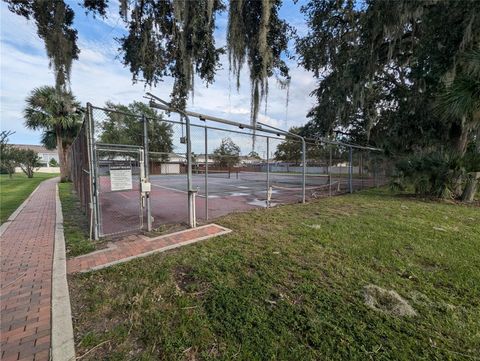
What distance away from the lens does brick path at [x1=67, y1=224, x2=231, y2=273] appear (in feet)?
11.3

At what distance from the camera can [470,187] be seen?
805 centimetres

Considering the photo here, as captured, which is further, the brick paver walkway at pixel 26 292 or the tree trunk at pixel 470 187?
the tree trunk at pixel 470 187

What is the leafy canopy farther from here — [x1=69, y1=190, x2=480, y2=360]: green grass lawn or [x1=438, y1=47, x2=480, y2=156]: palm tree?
[x1=69, y1=190, x2=480, y2=360]: green grass lawn

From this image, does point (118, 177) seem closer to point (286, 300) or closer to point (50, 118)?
point (286, 300)

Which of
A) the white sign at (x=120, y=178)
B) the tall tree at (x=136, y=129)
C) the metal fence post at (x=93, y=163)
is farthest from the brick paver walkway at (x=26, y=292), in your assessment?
the tall tree at (x=136, y=129)

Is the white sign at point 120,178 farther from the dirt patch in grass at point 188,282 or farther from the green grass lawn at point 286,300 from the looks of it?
the dirt patch in grass at point 188,282

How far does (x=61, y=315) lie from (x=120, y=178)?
2641 millimetres

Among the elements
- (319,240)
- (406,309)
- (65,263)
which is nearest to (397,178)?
(319,240)

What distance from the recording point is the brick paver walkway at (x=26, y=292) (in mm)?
1971

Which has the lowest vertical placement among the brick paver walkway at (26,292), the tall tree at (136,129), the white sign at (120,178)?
the brick paver walkway at (26,292)

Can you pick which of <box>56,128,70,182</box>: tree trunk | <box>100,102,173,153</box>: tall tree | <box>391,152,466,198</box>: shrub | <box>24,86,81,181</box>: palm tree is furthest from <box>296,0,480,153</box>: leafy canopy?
<box>56,128,70,182</box>: tree trunk

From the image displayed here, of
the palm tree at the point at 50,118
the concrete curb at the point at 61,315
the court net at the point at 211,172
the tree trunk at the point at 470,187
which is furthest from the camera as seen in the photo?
the palm tree at the point at 50,118

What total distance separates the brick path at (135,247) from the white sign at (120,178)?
94cm

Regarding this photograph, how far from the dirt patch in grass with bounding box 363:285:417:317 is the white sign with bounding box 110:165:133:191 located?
407cm
